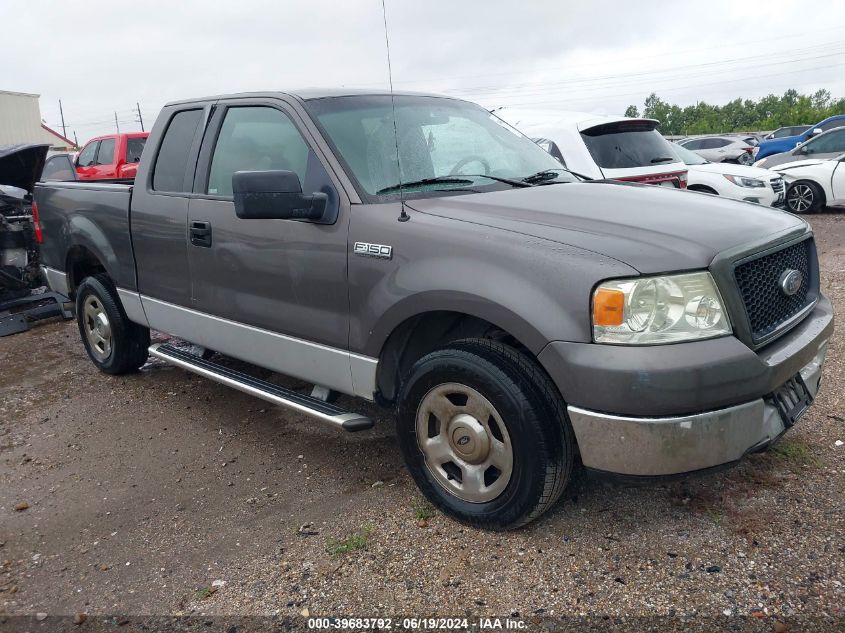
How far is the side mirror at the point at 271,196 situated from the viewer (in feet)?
10.2

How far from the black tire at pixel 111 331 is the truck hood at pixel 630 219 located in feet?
9.52

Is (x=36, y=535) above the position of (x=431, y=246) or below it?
below

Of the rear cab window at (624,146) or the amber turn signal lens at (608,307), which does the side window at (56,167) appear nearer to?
the rear cab window at (624,146)

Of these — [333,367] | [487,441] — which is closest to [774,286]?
[487,441]

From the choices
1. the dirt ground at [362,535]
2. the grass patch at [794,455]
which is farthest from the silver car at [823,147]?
the grass patch at [794,455]

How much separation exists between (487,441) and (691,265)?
1.04 m

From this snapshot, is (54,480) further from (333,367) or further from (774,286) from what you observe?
(774,286)

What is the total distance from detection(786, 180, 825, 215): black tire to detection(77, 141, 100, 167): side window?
46.3ft

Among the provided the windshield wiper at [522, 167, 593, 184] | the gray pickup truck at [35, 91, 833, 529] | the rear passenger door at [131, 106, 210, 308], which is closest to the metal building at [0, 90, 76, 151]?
the rear passenger door at [131, 106, 210, 308]

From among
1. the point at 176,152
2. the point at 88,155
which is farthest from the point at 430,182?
the point at 88,155

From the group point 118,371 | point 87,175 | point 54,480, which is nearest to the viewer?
point 54,480

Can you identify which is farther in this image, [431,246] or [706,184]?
[706,184]

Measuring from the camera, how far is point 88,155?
1568 cm

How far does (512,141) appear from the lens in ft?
13.4
